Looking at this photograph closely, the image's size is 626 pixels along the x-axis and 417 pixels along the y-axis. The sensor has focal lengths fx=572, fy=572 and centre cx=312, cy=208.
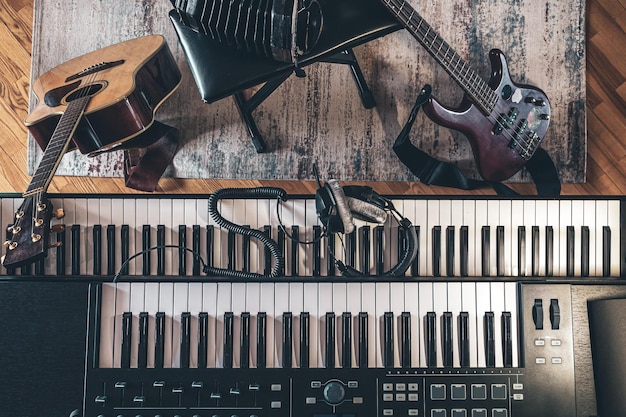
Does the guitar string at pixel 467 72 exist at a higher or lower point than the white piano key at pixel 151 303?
higher

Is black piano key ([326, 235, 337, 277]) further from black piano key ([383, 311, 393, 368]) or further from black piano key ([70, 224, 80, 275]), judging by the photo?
black piano key ([70, 224, 80, 275])

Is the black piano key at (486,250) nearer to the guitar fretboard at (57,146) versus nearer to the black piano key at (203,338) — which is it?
the black piano key at (203,338)

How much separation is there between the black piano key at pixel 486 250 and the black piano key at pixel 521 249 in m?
0.11

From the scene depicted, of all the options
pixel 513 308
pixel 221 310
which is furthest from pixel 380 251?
pixel 221 310

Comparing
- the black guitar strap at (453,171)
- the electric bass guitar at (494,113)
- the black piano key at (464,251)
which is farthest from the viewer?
the black guitar strap at (453,171)

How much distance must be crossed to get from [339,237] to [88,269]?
0.94 meters

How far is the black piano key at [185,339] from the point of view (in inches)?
79.2

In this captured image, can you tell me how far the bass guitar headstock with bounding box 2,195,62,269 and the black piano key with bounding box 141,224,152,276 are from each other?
319 millimetres

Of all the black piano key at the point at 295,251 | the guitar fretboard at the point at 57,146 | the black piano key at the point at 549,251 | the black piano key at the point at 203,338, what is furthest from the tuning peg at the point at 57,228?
the black piano key at the point at 549,251

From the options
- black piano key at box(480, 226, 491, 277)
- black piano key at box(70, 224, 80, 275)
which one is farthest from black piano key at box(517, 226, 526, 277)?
black piano key at box(70, 224, 80, 275)

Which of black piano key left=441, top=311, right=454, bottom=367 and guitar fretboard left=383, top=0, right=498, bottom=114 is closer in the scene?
black piano key left=441, top=311, right=454, bottom=367

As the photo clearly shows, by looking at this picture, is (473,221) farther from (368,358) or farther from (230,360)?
(230,360)

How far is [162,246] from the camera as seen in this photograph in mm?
2059

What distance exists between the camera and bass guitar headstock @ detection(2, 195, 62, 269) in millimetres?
1946
